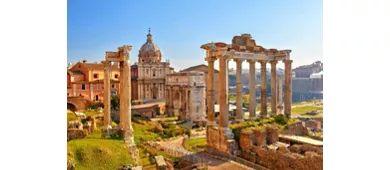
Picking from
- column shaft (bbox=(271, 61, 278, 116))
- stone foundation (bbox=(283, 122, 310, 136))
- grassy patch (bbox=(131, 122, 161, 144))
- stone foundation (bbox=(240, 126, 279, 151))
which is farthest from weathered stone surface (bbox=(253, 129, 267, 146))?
grassy patch (bbox=(131, 122, 161, 144))

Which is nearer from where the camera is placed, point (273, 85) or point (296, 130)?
point (296, 130)

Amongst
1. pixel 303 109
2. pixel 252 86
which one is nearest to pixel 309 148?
pixel 252 86

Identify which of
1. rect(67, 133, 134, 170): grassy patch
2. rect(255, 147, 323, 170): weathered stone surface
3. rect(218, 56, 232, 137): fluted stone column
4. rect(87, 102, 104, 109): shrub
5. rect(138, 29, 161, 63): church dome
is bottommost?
rect(255, 147, 323, 170): weathered stone surface

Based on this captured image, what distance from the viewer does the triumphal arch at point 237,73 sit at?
280 inches

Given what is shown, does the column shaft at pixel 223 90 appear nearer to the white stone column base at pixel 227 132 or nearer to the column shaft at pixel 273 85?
the white stone column base at pixel 227 132

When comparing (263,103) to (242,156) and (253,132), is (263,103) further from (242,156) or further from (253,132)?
(242,156)

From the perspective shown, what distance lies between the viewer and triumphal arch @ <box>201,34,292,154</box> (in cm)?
712

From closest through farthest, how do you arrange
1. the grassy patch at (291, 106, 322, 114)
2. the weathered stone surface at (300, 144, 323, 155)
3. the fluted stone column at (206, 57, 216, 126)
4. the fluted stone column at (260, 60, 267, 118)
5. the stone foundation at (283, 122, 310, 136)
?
the weathered stone surface at (300, 144, 323, 155), the fluted stone column at (206, 57, 216, 126), the stone foundation at (283, 122, 310, 136), the fluted stone column at (260, 60, 267, 118), the grassy patch at (291, 106, 322, 114)

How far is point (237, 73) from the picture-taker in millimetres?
8453

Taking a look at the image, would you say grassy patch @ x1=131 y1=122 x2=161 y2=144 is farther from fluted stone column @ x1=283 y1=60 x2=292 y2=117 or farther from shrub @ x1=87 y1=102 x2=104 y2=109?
fluted stone column @ x1=283 y1=60 x2=292 y2=117

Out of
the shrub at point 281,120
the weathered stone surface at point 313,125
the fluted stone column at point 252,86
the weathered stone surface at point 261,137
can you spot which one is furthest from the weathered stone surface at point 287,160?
the weathered stone surface at point 313,125

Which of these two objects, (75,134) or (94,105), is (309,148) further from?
(94,105)

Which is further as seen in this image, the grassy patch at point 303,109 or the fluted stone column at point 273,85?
the grassy patch at point 303,109
